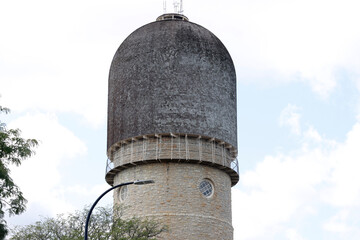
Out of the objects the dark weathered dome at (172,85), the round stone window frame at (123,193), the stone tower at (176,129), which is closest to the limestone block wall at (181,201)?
the stone tower at (176,129)

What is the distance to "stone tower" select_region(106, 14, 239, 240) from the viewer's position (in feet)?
106

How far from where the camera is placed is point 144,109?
111ft

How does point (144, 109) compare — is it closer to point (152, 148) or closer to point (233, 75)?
point (152, 148)

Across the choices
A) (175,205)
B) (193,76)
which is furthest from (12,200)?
(193,76)

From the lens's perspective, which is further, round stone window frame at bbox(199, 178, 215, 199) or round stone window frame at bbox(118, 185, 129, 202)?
round stone window frame at bbox(118, 185, 129, 202)

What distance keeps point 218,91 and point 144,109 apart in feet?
14.0

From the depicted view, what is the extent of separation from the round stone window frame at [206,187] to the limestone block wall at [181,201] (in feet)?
0.26

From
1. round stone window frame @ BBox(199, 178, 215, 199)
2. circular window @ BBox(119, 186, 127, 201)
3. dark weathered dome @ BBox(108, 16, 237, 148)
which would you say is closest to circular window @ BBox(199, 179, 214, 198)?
round stone window frame @ BBox(199, 178, 215, 199)

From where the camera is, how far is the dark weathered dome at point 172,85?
33.4 metres

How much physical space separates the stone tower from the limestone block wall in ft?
0.16

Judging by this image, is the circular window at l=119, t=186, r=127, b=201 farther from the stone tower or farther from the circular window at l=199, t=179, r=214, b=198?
the circular window at l=199, t=179, r=214, b=198

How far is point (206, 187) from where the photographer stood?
33.2 meters

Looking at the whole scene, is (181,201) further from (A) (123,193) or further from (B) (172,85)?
(B) (172,85)

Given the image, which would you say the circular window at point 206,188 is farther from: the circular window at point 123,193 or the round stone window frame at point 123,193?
the circular window at point 123,193
